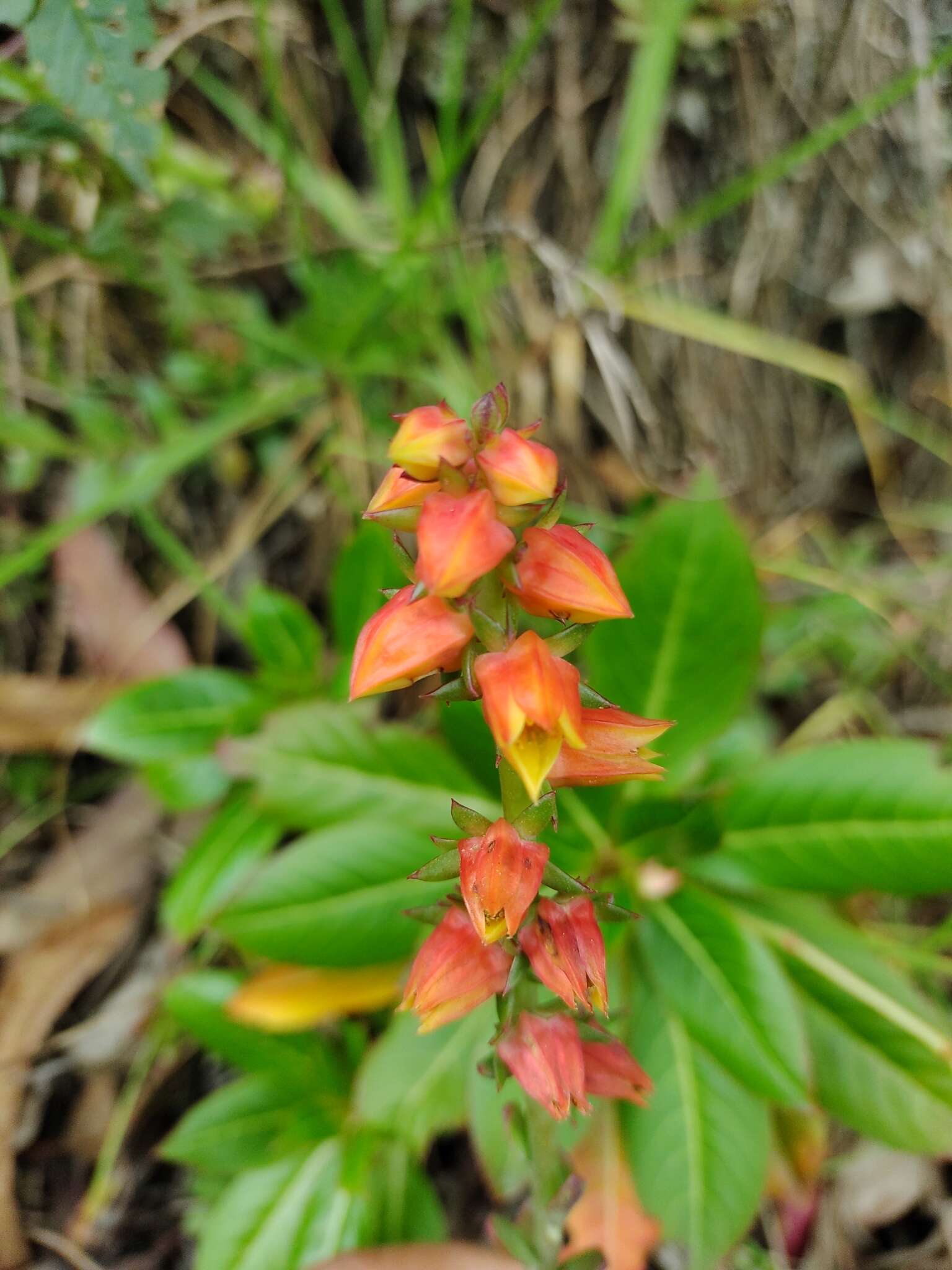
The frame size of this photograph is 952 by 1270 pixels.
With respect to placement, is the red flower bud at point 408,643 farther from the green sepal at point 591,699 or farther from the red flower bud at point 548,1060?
the red flower bud at point 548,1060

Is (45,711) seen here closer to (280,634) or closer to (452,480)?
(280,634)

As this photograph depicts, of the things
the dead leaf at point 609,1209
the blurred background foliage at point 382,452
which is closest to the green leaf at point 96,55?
the blurred background foliage at point 382,452

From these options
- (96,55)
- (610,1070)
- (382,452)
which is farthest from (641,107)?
(610,1070)

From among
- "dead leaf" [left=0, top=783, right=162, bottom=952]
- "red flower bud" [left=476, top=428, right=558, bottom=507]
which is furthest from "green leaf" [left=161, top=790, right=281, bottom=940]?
"red flower bud" [left=476, top=428, right=558, bottom=507]

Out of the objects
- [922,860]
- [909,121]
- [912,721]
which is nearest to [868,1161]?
[922,860]

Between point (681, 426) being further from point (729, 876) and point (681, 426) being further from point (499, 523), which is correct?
point (499, 523)

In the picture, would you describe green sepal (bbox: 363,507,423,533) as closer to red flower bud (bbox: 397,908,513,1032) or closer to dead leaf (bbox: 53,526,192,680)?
red flower bud (bbox: 397,908,513,1032)
